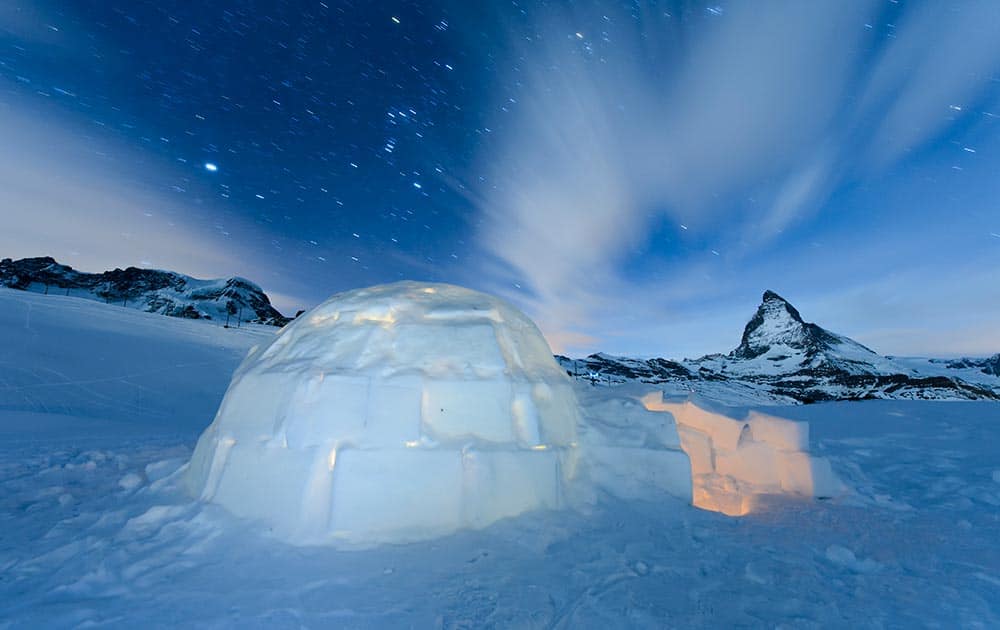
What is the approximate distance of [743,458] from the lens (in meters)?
6.82

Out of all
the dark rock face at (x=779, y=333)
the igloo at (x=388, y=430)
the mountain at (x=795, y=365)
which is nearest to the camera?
the igloo at (x=388, y=430)

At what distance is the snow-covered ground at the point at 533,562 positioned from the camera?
111 inches

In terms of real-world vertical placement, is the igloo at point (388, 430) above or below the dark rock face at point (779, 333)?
below

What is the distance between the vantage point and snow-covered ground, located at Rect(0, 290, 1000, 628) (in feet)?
9.23

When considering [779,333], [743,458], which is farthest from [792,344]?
[743,458]

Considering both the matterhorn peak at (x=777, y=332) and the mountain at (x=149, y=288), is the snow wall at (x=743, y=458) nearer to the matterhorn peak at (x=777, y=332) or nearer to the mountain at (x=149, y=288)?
the mountain at (x=149, y=288)

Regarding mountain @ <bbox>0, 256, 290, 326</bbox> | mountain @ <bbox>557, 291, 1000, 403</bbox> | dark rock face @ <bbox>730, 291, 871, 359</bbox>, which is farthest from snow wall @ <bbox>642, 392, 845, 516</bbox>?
dark rock face @ <bbox>730, 291, 871, 359</bbox>

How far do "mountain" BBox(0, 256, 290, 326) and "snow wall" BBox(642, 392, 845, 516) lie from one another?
155 meters

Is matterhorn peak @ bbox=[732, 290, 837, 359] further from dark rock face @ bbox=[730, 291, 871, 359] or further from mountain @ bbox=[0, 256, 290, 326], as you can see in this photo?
mountain @ bbox=[0, 256, 290, 326]

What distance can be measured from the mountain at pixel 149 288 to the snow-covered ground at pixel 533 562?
505 feet

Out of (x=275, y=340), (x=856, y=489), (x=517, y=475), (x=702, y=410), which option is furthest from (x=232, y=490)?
(x=856, y=489)

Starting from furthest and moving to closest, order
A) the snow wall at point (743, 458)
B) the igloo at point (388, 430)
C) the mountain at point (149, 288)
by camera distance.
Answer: the mountain at point (149, 288) → the snow wall at point (743, 458) → the igloo at point (388, 430)

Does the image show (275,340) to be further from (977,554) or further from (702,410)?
(977,554)

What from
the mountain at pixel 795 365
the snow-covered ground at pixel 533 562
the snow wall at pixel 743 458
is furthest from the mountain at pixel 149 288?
the snow wall at pixel 743 458
